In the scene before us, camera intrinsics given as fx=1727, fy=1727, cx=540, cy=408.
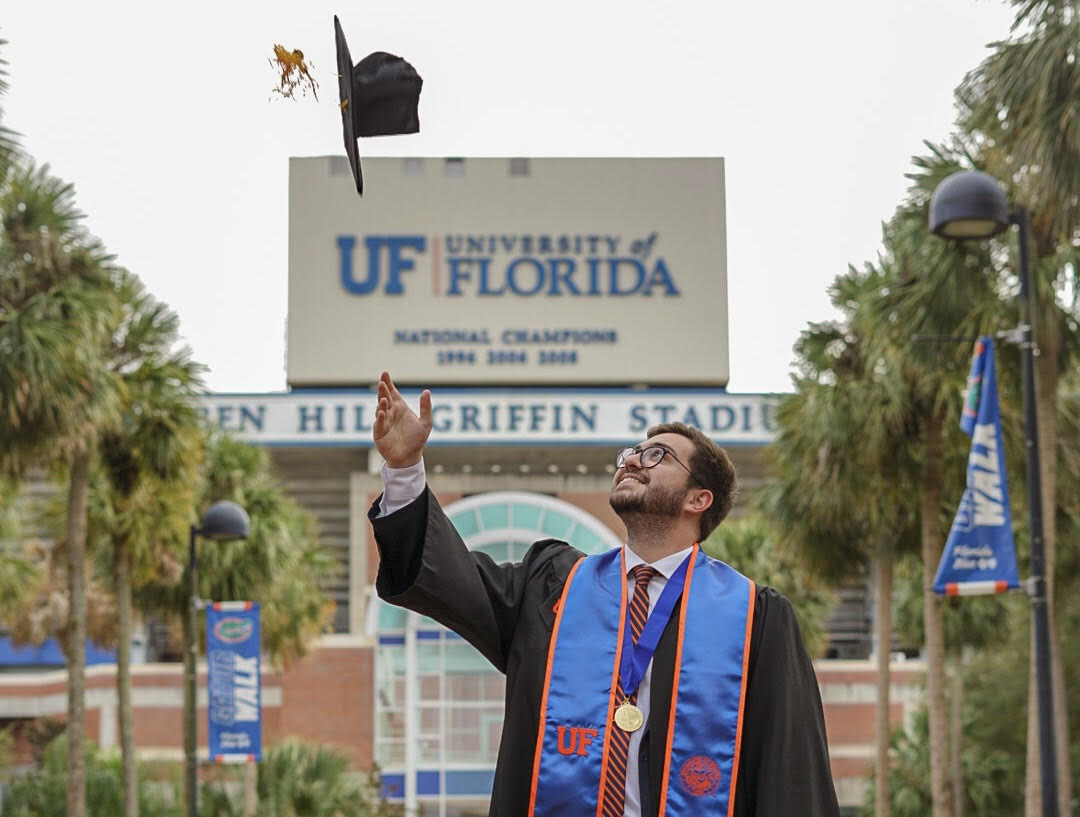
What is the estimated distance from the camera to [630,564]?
466 cm

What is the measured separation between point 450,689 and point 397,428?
42.6 metres

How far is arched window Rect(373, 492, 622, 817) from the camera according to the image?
4556cm

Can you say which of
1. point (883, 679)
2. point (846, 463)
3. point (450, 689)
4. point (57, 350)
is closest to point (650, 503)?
point (57, 350)

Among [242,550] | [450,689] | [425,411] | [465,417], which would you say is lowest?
[450,689]

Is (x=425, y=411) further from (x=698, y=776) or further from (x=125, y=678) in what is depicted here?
(x=125, y=678)

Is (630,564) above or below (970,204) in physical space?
below

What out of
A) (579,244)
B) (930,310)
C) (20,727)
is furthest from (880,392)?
(579,244)

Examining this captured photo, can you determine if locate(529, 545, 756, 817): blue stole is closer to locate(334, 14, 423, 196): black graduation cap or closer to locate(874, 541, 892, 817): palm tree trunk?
locate(334, 14, 423, 196): black graduation cap

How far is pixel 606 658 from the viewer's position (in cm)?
445

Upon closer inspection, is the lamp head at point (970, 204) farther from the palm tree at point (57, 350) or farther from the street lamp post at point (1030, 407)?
the palm tree at point (57, 350)

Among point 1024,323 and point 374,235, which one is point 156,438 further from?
point 374,235

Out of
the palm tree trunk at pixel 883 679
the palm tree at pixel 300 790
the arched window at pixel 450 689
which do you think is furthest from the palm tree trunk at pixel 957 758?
the arched window at pixel 450 689

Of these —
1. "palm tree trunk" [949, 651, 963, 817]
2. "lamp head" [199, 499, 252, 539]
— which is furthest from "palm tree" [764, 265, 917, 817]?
"palm tree trunk" [949, 651, 963, 817]

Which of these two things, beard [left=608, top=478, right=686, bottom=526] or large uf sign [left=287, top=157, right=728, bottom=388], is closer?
beard [left=608, top=478, right=686, bottom=526]
